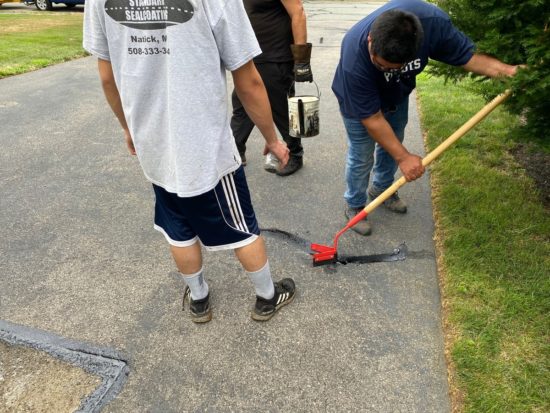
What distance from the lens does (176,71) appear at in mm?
1574

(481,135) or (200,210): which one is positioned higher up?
(200,210)

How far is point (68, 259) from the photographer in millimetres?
2924

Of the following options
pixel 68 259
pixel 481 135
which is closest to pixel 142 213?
pixel 68 259

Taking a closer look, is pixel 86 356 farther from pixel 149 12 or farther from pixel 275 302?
pixel 149 12

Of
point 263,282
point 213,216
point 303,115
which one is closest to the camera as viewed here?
point 213,216

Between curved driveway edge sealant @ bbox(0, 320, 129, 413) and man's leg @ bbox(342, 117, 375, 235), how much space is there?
183 cm

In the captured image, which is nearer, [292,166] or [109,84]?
[109,84]

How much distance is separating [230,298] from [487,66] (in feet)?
6.57

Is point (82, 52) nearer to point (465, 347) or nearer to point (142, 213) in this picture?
point (142, 213)

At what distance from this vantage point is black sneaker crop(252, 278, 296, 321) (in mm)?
2391

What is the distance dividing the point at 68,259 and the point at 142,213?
71 centimetres

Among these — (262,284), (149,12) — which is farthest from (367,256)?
(149,12)

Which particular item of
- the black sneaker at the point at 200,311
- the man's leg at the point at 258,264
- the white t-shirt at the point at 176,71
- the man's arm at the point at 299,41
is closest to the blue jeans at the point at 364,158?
the man's arm at the point at 299,41

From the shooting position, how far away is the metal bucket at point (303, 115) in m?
3.49
